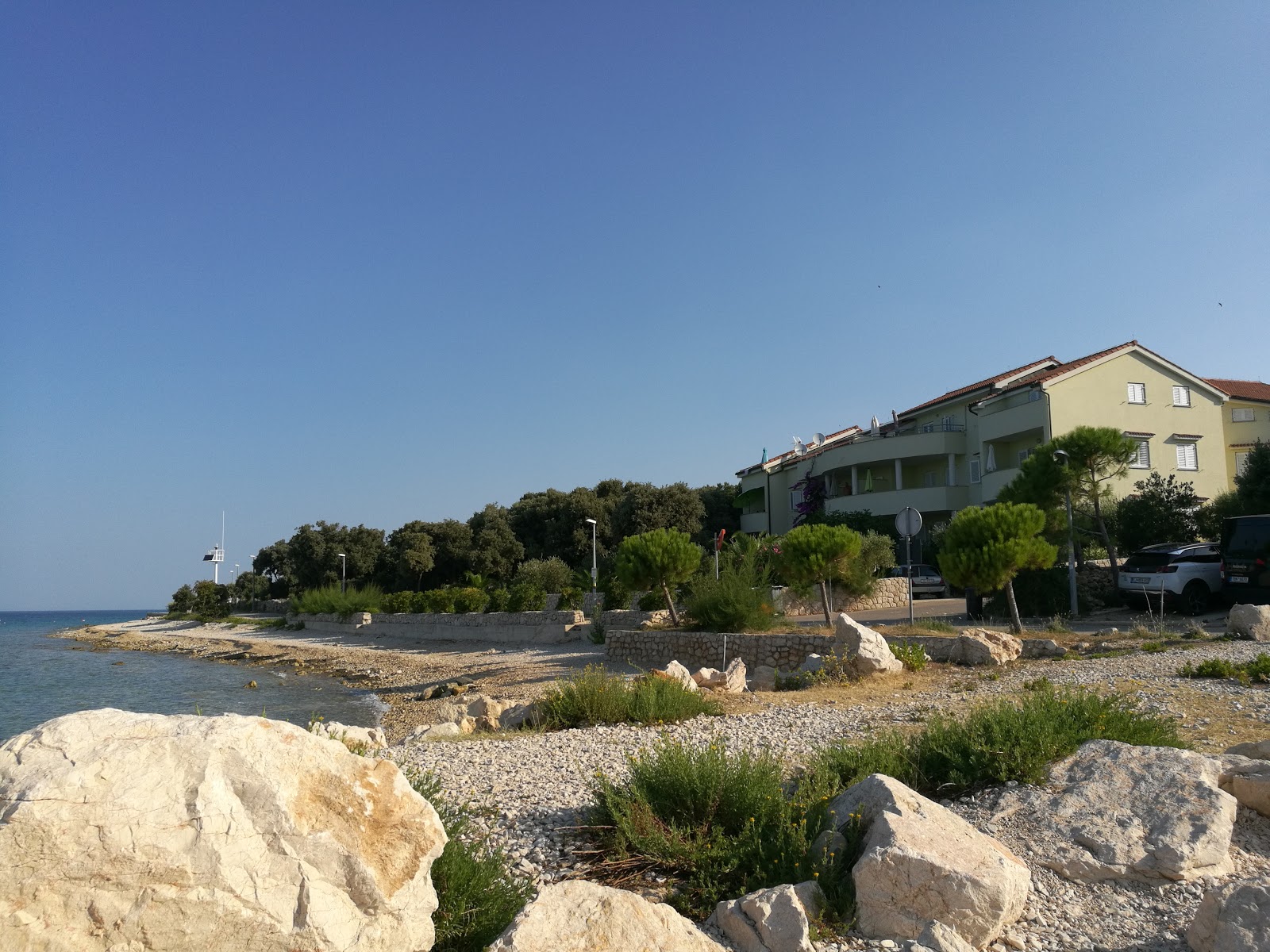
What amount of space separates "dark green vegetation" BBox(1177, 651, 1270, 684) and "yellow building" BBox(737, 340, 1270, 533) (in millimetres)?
21712

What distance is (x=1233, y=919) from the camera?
3992 millimetres

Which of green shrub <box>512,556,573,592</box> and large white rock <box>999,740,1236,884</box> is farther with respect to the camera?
green shrub <box>512,556,573,592</box>

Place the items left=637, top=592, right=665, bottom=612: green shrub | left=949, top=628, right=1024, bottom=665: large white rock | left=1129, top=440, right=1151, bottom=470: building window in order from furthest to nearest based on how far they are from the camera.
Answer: left=1129, top=440, right=1151, bottom=470: building window < left=637, top=592, right=665, bottom=612: green shrub < left=949, top=628, right=1024, bottom=665: large white rock

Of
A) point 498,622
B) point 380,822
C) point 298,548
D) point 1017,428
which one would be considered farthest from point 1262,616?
point 298,548

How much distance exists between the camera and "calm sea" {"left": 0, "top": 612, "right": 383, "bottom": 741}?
21.7 metres

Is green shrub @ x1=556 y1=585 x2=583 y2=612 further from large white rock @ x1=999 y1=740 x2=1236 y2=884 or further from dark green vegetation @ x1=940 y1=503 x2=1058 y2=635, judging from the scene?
large white rock @ x1=999 y1=740 x2=1236 y2=884

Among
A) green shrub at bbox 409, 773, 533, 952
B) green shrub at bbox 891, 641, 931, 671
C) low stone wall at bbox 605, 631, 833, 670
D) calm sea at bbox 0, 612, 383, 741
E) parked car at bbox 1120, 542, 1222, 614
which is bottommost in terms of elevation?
calm sea at bbox 0, 612, 383, 741

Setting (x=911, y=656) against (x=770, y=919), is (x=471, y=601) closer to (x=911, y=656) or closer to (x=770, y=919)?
(x=911, y=656)

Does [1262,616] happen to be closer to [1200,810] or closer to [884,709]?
[884,709]

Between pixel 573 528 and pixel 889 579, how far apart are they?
23.9 metres

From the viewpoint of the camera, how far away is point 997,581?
664 inches

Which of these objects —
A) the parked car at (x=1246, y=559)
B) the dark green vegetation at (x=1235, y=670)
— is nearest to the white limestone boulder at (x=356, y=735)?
the dark green vegetation at (x=1235, y=670)

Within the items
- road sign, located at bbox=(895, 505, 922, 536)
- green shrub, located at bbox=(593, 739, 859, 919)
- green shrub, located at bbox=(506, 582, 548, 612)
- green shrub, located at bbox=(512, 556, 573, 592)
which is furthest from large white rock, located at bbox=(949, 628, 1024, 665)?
green shrub, located at bbox=(512, 556, 573, 592)

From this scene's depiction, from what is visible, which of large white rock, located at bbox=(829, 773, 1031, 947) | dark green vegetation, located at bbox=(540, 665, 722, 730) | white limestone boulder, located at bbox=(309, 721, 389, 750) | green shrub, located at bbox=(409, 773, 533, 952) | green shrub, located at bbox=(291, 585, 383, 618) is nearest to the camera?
green shrub, located at bbox=(409, 773, 533, 952)
